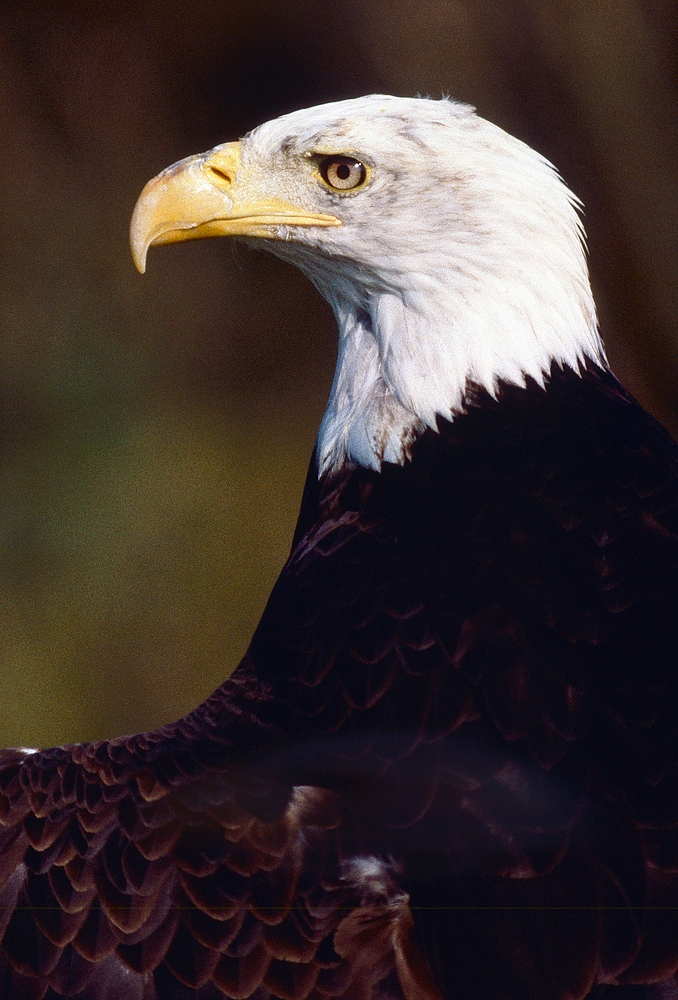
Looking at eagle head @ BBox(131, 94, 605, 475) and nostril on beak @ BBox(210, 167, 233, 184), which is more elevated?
nostril on beak @ BBox(210, 167, 233, 184)

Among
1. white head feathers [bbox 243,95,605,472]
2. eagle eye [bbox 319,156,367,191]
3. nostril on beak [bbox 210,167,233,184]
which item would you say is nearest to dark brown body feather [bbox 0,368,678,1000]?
white head feathers [bbox 243,95,605,472]

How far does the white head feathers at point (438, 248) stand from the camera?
152 cm

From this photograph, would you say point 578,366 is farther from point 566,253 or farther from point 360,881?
point 360,881

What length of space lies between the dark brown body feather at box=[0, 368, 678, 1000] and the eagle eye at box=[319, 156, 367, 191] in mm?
378

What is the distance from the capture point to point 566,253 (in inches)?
61.3

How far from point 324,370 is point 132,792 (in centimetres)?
128

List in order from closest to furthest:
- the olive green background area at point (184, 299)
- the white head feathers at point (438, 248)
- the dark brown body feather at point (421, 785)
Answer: the dark brown body feather at point (421, 785), the white head feathers at point (438, 248), the olive green background area at point (184, 299)

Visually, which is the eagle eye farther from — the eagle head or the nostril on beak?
the nostril on beak

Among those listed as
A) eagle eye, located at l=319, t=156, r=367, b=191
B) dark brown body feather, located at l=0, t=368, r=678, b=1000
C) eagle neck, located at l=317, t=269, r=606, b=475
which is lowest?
dark brown body feather, located at l=0, t=368, r=678, b=1000

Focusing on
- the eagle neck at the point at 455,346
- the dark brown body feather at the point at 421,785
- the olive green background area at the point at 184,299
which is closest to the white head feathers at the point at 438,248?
the eagle neck at the point at 455,346

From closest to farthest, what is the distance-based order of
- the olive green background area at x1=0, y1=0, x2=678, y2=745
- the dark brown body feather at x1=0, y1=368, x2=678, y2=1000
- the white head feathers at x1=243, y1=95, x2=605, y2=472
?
the dark brown body feather at x1=0, y1=368, x2=678, y2=1000
the white head feathers at x1=243, y1=95, x2=605, y2=472
the olive green background area at x1=0, y1=0, x2=678, y2=745

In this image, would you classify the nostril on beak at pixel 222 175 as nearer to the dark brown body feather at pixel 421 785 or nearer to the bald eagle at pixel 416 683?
the bald eagle at pixel 416 683

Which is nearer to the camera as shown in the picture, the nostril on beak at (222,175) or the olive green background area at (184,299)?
the nostril on beak at (222,175)

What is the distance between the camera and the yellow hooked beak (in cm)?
160
